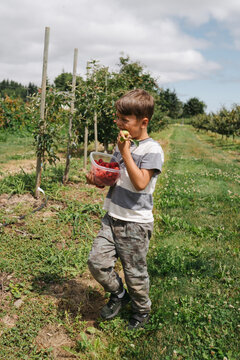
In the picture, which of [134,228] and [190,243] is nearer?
[134,228]

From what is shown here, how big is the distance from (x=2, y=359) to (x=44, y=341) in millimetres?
315

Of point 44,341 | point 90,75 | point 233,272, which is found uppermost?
point 90,75

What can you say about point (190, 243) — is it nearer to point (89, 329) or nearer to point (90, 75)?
point (89, 329)

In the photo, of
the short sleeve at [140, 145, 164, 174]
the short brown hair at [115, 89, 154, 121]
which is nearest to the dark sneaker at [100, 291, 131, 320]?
the short sleeve at [140, 145, 164, 174]

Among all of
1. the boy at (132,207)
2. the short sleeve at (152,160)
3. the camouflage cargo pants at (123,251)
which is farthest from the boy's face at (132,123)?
the camouflage cargo pants at (123,251)

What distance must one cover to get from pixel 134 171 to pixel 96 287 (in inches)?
59.8

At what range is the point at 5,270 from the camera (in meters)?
3.02

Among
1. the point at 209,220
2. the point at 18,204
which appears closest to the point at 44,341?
the point at 18,204

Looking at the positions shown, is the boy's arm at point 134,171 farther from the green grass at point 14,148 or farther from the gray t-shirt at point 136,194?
the green grass at point 14,148

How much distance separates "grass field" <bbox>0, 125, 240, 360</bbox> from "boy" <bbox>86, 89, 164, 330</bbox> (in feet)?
1.02

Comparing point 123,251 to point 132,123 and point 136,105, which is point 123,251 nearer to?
point 132,123

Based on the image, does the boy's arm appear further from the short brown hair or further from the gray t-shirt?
the short brown hair

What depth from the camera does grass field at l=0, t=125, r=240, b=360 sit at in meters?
2.25

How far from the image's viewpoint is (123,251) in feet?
7.39
